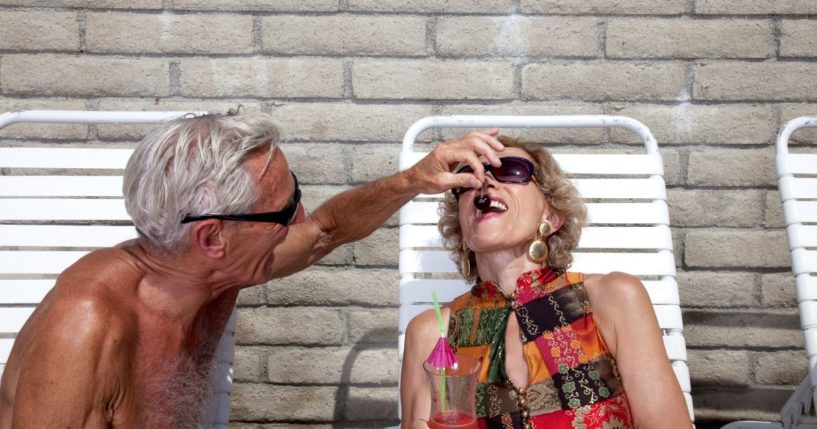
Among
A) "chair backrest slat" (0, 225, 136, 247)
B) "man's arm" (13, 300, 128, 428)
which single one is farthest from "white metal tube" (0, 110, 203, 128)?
"man's arm" (13, 300, 128, 428)

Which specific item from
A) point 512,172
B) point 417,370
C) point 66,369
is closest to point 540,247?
point 512,172

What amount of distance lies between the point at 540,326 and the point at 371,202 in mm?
724

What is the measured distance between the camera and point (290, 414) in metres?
4.02

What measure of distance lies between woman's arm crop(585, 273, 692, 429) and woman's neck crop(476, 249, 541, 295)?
0.24 metres

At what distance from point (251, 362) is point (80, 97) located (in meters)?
1.32

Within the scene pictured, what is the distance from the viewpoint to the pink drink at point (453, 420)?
83.7 inches

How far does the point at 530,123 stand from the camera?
132 inches

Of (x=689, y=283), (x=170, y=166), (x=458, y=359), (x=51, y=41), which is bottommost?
(x=689, y=283)

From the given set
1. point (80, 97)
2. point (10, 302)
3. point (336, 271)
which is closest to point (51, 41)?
point (80, 97)

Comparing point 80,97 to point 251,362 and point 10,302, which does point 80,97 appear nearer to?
point 10,302

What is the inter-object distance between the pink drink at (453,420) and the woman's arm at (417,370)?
487 millimetres

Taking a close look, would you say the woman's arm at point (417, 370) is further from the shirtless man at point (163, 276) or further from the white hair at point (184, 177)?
the white hair at point (184, 177)

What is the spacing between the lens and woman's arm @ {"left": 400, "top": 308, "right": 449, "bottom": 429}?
2668 millimetres

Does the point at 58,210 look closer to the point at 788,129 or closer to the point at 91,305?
the point at 91,305
